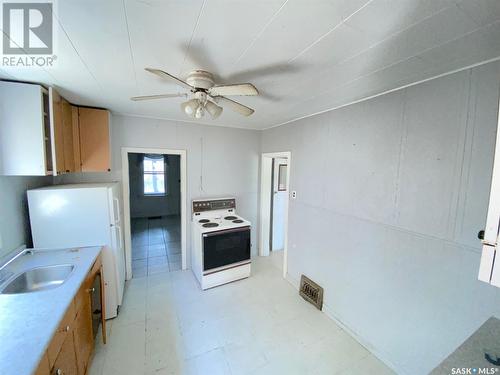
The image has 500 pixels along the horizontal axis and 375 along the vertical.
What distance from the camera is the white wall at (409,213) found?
134 cm

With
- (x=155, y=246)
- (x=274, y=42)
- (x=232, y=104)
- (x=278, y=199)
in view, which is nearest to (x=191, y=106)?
(x=232, y=104)

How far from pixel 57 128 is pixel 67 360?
191cm

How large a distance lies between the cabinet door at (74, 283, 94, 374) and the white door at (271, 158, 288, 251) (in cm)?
302

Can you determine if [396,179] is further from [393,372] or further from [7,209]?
[7,209]

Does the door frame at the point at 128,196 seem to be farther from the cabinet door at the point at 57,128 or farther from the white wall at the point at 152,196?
the white wall at the point at 152,196

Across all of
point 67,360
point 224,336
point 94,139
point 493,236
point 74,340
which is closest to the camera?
point 493,236

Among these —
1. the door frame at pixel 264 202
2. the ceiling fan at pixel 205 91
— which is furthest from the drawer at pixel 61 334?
the door frame at pixel 264 202

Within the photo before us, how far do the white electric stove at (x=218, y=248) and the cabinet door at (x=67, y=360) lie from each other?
1526 mm

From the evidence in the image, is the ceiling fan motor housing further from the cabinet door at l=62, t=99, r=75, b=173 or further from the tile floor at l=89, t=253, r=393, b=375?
the tile floor at l=89, t=253, r=393, b=375

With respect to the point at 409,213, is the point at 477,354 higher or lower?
lower

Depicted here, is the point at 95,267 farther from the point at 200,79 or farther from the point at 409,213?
the point at 409,213

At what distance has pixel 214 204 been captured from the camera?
345cm

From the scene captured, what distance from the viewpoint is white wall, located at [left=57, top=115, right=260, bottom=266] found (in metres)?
2.89

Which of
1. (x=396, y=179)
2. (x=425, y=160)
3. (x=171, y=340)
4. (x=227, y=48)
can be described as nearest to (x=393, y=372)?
(x=396, y=179)
